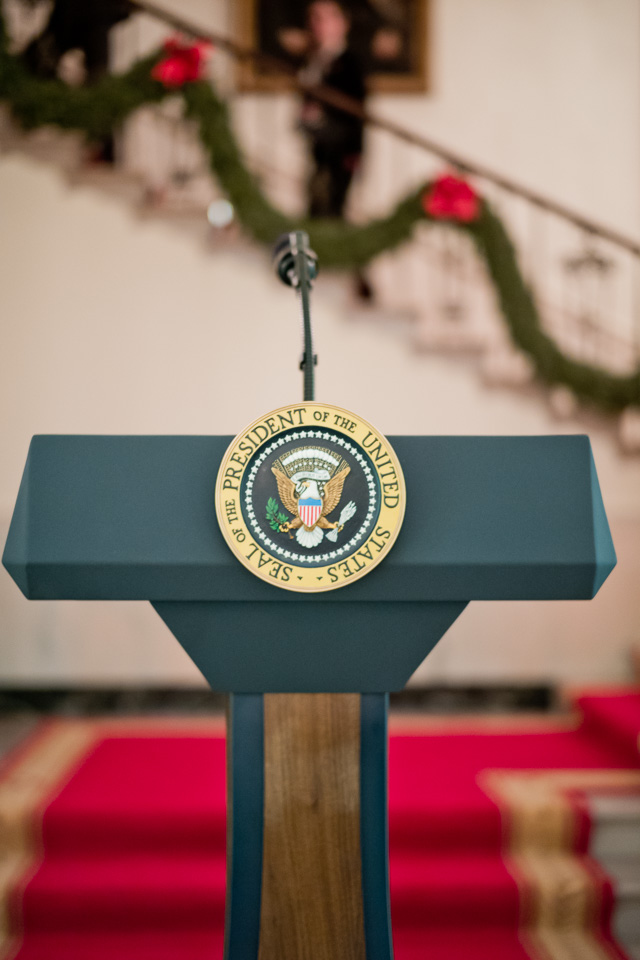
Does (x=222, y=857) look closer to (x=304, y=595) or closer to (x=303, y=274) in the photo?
(x=304, y=595)

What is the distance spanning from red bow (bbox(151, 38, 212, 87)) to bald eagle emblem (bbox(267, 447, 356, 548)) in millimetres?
3435

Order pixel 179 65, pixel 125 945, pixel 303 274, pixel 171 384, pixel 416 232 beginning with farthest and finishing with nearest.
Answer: pixel 416 232, pixel 171 384, pixel 179 65, pixel 125 945, pixel 303 274

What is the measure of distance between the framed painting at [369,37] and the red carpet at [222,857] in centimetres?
442

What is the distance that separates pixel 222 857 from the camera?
2.25 m

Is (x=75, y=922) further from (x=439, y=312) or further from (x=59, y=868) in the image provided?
(x=439, y=312)

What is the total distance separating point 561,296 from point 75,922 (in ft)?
15.3

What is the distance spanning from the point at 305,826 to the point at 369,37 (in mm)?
5483

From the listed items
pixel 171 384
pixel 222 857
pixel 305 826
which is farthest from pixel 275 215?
pixel 305 826

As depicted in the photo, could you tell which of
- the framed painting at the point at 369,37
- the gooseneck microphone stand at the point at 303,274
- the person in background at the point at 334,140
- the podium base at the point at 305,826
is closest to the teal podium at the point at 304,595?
the podium base at the point at 305,826

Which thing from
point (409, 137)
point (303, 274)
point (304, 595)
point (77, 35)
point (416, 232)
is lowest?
point (304, 595)

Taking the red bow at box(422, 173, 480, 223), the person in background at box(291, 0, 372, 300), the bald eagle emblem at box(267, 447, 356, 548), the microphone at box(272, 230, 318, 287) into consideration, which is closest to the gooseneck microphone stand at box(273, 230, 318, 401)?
the microphone at box(272, 230, 318, 287)

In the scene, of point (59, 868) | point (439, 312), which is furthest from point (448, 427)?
point (59, 868)

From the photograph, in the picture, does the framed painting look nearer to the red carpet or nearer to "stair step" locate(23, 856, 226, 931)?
the red carpet

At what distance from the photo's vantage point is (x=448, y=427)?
3.82m
